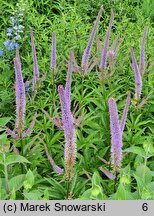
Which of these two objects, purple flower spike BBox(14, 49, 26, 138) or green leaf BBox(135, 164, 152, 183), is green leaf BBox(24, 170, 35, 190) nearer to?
purple flower spike BBox(14, 49, 26, 138)

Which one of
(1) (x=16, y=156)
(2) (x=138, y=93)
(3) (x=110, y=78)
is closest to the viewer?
(1) (x=16, y=156)

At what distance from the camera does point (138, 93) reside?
3.45 metres

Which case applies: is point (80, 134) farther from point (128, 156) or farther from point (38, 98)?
point (38, 98)

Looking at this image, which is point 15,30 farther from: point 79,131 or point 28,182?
point 28,182

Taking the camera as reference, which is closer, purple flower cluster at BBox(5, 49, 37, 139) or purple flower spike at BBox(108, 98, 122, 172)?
purple flower spike at BBox(108, 98, 122, 172)

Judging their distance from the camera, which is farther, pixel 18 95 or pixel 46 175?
pixel 46 175

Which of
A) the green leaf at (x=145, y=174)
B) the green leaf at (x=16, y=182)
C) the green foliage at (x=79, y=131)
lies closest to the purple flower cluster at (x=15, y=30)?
the green foliage at (x=79, y=131)

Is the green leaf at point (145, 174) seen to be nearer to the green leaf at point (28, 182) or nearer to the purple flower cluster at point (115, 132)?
the purple flower cluster at point (115, 132)

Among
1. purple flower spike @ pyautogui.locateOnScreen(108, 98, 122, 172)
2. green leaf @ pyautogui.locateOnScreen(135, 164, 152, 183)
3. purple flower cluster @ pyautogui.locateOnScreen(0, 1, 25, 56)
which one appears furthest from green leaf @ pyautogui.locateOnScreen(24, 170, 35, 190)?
purple flower cluster @ pyautogui.locateOnScreen(0, 1, 25, 56)

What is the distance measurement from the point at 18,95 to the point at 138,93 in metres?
1.03

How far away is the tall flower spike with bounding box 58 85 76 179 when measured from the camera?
2.43m

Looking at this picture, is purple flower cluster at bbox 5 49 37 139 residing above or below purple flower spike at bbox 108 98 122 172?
above

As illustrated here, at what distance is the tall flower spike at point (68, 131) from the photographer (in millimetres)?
2426

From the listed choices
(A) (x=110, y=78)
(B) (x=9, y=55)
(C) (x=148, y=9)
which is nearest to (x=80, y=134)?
(A) (x=110, y=78)
